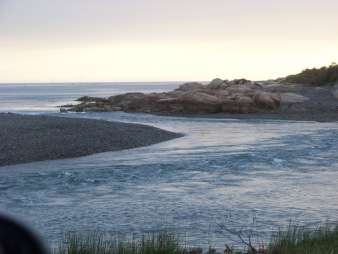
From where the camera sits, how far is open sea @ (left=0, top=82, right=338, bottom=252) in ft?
36.5

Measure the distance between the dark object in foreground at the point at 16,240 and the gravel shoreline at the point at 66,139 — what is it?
17.8 meters

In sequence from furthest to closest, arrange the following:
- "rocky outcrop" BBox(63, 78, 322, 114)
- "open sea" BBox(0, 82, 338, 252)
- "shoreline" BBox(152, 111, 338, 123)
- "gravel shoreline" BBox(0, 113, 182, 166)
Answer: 1. "rocky outcrop" BBox(63, 78, 322, 114)
2. "shoreline" BBox(152, 111, 338, 123)
3. "gravel shoreline" BBox(0, 113, 182, 166)
4. "open sea" BBox(0, 82, 338, 252)

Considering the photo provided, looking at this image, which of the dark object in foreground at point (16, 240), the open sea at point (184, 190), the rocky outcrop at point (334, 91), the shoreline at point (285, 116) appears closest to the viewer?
Answer: the dark object in foreground at point (16, 240)

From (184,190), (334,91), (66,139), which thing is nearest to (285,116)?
(334,91)

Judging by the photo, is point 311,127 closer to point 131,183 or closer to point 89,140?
point 89,140

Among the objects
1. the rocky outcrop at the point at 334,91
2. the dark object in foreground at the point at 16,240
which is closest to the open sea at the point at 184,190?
the dark object in foreground at the point at 16,240

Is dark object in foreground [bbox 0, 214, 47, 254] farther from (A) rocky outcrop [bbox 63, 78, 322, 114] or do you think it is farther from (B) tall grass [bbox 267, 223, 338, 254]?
(A) rocky outcrop [bbox 63, 78, 322, 114]

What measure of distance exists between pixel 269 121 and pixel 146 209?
27179mm

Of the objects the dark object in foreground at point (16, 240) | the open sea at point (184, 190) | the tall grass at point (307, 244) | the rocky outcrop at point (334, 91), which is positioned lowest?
the open sea at point (184, 190)

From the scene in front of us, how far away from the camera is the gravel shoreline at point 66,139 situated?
2116cm

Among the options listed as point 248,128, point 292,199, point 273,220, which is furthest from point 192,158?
point 248,128

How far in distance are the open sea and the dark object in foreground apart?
23.2ft

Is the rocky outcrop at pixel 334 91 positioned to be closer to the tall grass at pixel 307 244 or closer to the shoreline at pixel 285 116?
the shoreline at pixel 285 116

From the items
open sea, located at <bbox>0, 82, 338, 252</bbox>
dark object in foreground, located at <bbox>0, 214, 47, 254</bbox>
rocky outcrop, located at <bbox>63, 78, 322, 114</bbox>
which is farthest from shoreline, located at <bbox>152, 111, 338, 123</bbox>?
dark object in foreground, located at <bbox>0, 214, 47, 254</bbox>
